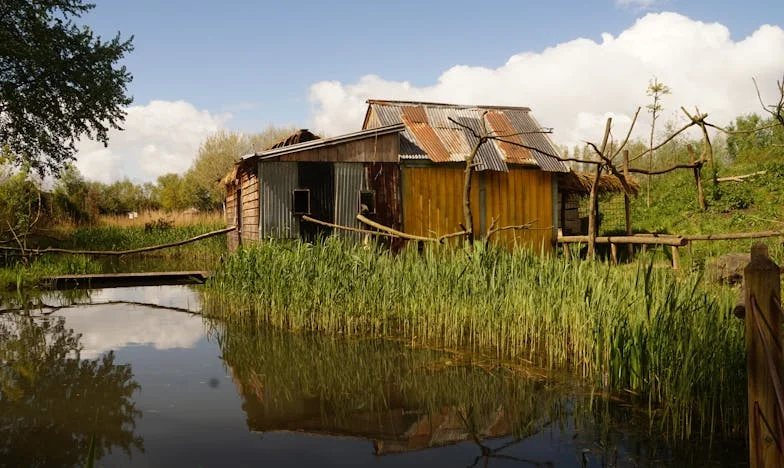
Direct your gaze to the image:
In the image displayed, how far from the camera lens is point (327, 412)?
5621 millimetres

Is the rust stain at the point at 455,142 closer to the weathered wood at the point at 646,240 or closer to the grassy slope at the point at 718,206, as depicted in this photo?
the weathered wood at the point at 646,240

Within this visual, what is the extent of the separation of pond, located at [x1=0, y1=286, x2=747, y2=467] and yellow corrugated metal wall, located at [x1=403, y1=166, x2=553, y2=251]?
708 cm

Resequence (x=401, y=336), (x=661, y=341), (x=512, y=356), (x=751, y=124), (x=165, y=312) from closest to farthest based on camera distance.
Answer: (x=661, y=341) < (x=512, y=356) < (x=401, y=336) < (x=165, y=312) < (x=751, y=124)

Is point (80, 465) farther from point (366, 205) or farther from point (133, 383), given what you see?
point (366, 205)

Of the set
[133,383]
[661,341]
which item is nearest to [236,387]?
[133,383]

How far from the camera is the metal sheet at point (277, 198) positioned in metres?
13.8

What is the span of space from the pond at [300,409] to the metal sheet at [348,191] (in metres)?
6.03

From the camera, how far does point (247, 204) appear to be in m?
16.0

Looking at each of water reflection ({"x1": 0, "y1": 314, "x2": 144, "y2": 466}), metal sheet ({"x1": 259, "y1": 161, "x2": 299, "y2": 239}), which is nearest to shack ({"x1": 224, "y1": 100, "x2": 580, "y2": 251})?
metal sheet ({"x1": 259, "y1": 161, "x2": 299, "y2": 239})

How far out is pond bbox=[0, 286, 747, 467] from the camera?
4.65 metres

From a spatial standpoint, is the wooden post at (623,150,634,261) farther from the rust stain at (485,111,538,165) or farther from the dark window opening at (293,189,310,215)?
the dark window opening at (293,189,310,215)

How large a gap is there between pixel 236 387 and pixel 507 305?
11.2 feet

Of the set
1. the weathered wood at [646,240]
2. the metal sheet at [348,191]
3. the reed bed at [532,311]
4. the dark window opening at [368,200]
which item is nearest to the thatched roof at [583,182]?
the weathered wood at [646,240]

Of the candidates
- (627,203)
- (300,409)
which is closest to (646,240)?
(627,203)
